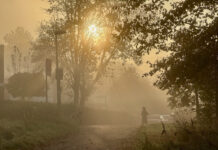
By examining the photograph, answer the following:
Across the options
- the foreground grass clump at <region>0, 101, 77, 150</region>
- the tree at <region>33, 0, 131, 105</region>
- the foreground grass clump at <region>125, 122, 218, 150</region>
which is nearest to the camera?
the foreground grass clump at <region>125, 122, 218, 150</region>

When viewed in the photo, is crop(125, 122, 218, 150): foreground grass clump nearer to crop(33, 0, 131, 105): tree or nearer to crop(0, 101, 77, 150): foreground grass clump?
crop(0, 101, 77, 150): foreground grass clump

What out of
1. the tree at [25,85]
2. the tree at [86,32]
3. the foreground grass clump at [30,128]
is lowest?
the foreground grass clump at [30,128]

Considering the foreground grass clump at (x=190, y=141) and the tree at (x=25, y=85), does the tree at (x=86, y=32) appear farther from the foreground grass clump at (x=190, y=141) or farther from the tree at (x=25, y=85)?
the foreground grass clump at (x=190, y=141)

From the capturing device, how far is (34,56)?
69875 millimetres

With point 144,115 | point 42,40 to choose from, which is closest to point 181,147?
point 144,115

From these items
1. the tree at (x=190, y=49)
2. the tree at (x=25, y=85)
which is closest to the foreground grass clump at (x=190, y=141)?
the tree at (x=190, y=49)

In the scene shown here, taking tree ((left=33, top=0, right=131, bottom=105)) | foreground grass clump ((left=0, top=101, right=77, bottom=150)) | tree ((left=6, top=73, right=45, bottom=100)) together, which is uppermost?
tree ((left=33, top=0, right=131, bottom=105))

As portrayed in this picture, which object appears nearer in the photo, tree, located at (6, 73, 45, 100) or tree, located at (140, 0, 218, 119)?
tree, located at (140, 0, 218, 119)

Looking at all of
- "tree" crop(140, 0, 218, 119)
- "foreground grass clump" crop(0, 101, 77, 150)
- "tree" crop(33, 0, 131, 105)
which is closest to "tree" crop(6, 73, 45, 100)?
"tree" crop(33, 0, 131, 105)

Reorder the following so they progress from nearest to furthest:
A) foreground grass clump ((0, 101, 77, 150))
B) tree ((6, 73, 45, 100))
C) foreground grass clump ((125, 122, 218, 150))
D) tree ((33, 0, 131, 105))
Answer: foreground grass clump ((125, 122, 218, 150)), foreground grass clump ((0, 101, 77, 150)), tree ((33, 0, 131, 105)), tree ((6, 73, 45, 100))

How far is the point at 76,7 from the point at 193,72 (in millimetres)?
29586

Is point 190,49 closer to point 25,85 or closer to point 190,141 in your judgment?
point 190,141

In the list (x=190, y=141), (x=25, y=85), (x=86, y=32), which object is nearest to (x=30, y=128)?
(x=190, y=141)

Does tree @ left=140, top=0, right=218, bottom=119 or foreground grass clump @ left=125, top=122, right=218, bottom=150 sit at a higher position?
tree @ left=140, top=0, right=218, bottom=119
